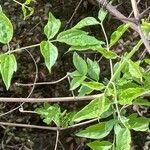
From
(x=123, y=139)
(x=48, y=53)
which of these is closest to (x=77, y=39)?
(x=48, y=53)

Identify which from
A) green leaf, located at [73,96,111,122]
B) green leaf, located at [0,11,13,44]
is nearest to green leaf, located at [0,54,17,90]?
green leaf, located at [0,11,13,44]

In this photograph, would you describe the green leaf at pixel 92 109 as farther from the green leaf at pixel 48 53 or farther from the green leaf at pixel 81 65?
the green leaf at pixel 81 65

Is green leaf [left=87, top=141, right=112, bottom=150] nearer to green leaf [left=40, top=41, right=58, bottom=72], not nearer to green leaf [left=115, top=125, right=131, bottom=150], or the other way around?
green leaf [left=115, top=125, right=131, bottom=150]

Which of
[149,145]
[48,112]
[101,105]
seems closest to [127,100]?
→ [101,105]

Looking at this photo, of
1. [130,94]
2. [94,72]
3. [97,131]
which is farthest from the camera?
[94,72]

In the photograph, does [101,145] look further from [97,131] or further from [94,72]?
[94,72]
